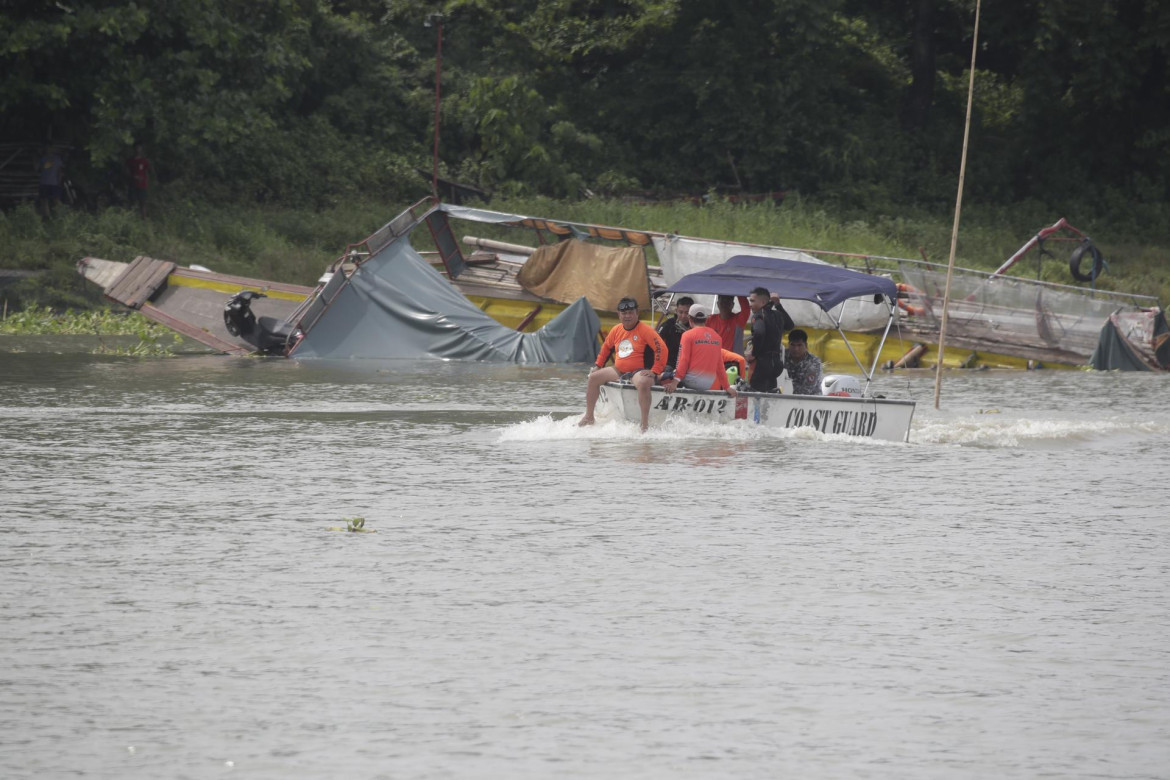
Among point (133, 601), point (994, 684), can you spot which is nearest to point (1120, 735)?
point (994, 684)

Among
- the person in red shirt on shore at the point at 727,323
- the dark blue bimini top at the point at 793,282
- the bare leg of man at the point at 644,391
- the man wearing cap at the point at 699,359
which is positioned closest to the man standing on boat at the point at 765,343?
the man wearing cap at the point at 699,359

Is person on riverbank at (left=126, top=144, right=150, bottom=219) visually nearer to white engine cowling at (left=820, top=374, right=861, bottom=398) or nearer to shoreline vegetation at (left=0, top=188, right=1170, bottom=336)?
shoreline vegetation at (left=0, top=188, right=1170, bottom=336)

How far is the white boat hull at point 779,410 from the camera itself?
1639 centimetres

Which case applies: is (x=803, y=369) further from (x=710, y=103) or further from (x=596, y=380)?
(x=710, y=103)

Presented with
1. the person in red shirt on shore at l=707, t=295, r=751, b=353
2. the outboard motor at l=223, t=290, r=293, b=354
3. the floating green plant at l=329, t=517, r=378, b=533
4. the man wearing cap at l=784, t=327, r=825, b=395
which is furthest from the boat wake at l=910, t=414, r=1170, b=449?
the outboard motor at l=223, t=290, r=293, b=354

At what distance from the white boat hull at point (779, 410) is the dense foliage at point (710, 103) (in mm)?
22663

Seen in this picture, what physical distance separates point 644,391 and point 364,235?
20.4m

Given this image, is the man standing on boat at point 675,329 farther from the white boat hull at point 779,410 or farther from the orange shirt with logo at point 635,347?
the white boat hull at point 779,410

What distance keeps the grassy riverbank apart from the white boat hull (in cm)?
1571

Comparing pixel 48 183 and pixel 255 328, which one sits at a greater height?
pixel 48 183

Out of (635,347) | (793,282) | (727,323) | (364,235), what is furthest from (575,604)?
(364,235)

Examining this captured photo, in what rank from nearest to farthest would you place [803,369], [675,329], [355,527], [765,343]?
[355,527] < [765,343] < [803,369] < [675,329]

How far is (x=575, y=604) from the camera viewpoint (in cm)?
897

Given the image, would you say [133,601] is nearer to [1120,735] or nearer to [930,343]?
[1120,735]
